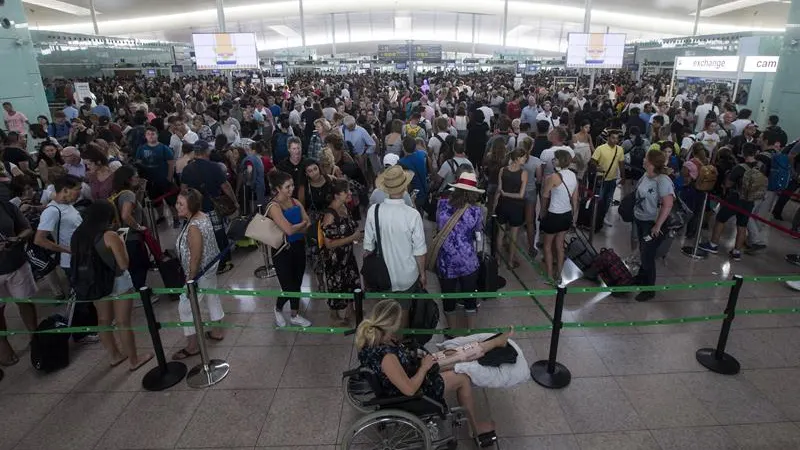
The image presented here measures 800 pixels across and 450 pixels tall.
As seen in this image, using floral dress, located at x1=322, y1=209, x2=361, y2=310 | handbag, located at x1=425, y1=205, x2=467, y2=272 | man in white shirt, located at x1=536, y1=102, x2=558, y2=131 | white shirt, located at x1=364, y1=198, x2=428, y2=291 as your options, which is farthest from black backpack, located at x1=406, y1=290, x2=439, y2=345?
man in white shirt, located at x1=536, y1=102, x2=558, y2=131

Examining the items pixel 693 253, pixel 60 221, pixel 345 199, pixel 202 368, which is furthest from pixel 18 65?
pixel 693 253

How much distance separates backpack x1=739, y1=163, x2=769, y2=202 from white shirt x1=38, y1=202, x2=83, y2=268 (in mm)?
7267

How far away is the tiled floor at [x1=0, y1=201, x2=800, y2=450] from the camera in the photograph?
10.8 feet

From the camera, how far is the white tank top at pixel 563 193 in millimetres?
5066

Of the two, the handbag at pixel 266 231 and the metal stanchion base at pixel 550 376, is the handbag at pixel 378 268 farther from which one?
the metal stanchion base at pixel 550 376

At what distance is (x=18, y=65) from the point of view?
37.1 ft

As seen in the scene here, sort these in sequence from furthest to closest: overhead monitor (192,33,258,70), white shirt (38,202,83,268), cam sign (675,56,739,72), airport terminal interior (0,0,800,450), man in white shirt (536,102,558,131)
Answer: overhead monitor (192,33,258,70)
cam sign (675,56,739,72)
man in white shirt (536,102,558,131)
white shirt (38,202,83,268)
airport terminal interior (0,0,800,450)

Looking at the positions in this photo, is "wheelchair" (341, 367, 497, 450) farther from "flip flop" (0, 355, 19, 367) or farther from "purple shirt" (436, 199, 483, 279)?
"flip flop" (0, 355, 19, 367)

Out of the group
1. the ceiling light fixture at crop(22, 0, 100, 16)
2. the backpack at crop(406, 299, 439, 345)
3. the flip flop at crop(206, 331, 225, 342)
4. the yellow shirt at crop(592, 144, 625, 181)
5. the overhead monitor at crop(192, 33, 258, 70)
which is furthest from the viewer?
the ceiling light fixture at crop(22, 0, 100, 16)

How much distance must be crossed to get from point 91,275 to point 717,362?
5.18 meters

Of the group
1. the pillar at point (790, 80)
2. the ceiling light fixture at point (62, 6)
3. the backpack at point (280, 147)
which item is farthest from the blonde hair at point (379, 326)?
the ceiling light fixture at point (62, 6)

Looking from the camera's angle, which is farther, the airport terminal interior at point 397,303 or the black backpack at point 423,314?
the black backpack at point 423,314

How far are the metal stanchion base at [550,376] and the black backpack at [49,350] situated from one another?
13.6ft

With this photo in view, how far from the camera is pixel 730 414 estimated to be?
344 centimetres
